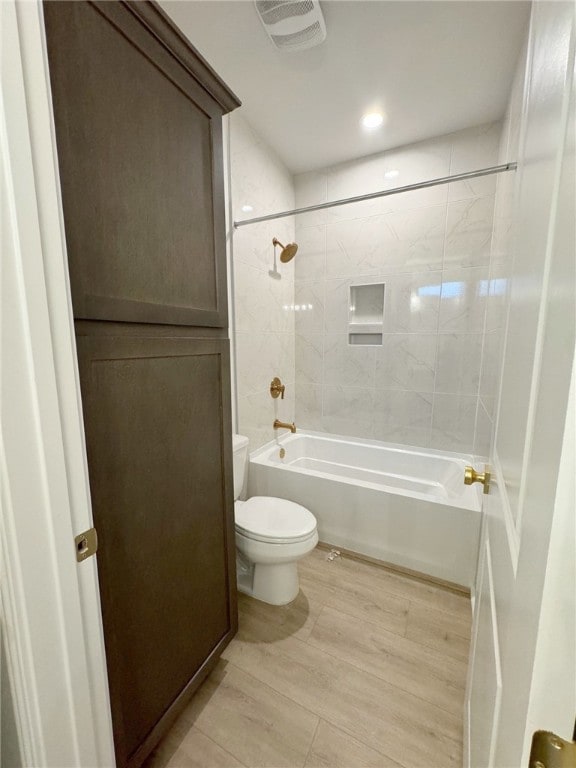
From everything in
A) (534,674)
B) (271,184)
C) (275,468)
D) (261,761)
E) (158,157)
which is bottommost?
(261,761)

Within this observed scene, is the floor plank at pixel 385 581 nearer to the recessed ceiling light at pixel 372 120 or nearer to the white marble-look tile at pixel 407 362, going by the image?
the white marble-look tile at pixel 407 362

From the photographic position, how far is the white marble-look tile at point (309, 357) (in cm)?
262

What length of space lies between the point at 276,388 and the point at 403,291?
3.90ft

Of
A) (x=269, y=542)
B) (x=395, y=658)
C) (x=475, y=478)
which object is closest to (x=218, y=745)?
(x=269, y=542)

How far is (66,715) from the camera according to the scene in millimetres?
591

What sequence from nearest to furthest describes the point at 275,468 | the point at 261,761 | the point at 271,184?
the point at 261,761, the point at 275,468, the point at 271,184

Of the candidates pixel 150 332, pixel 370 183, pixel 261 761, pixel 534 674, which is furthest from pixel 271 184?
pixel 261 761

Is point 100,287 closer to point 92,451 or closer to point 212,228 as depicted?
point 92,451

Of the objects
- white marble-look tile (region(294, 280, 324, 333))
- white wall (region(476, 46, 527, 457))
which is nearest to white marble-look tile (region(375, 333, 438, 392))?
white wall (region(476, 46, 527, 457))

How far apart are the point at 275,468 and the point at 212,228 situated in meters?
1.50

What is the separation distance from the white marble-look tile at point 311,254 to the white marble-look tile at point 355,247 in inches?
1.7

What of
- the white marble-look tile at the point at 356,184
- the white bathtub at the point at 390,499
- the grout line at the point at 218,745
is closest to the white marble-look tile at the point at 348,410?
the white bathtub at the point at 390,499

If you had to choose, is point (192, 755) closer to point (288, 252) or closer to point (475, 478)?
point (475, 478)

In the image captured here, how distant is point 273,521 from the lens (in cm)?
156
